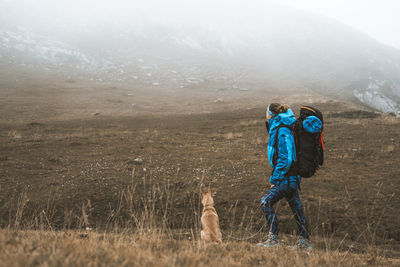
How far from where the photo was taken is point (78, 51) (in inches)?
A: 2672

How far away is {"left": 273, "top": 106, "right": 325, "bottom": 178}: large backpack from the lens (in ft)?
13.6

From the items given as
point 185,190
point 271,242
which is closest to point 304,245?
point 271,242

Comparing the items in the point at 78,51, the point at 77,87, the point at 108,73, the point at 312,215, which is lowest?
the point at 312,215

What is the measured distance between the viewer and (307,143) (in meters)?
4.24

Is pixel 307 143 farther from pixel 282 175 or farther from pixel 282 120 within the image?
pixel 282 175

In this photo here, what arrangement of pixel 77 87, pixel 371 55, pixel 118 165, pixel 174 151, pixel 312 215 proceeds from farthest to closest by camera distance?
1. pixel 371 55
2. pixel 77 87
3. pixel 174 151
4. pixel 118 165
5. pixel 312 215

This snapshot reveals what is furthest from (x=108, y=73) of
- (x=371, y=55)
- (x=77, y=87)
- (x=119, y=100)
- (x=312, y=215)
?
(x=371, y=55)

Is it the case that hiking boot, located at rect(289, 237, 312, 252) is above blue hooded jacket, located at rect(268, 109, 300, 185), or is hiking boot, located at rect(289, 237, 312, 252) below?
below

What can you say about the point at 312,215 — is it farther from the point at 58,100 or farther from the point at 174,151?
the point at 58,100

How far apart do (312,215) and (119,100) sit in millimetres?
33907

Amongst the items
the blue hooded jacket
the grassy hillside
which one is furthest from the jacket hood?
the grassy hillside

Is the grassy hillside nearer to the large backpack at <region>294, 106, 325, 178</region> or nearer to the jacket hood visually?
the large backpack at <region>294, 106, 325, 178</region>

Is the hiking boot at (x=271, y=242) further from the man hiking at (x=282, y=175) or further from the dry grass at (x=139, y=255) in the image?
the dry grass at (x=139, y=255)

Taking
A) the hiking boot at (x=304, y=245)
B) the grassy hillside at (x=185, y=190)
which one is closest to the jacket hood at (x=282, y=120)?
the grassy hillside at (x=185, y=190)
